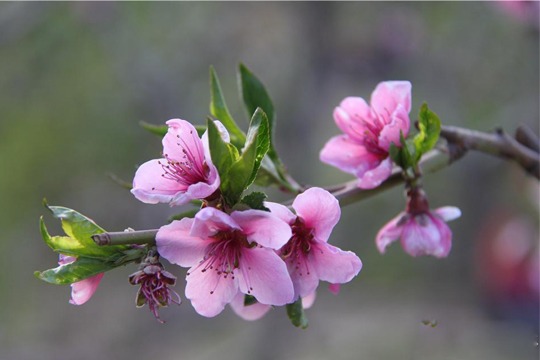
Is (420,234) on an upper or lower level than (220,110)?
lower

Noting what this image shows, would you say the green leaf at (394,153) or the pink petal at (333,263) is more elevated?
the green leaf at (394,153)

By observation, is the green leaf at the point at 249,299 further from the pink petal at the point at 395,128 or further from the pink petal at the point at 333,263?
the pink petal at the point at 395,128

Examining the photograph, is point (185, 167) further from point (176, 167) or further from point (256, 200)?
point (256, 200)

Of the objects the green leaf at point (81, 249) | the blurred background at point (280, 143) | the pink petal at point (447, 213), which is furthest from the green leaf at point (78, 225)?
the blurred background at point (280, 143)

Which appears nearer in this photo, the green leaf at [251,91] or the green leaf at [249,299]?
the green leaf at [249,299]

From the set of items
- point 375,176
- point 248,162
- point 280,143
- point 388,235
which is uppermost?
point 248,162

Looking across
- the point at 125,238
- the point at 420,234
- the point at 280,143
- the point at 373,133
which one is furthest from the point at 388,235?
the point at 280,143
